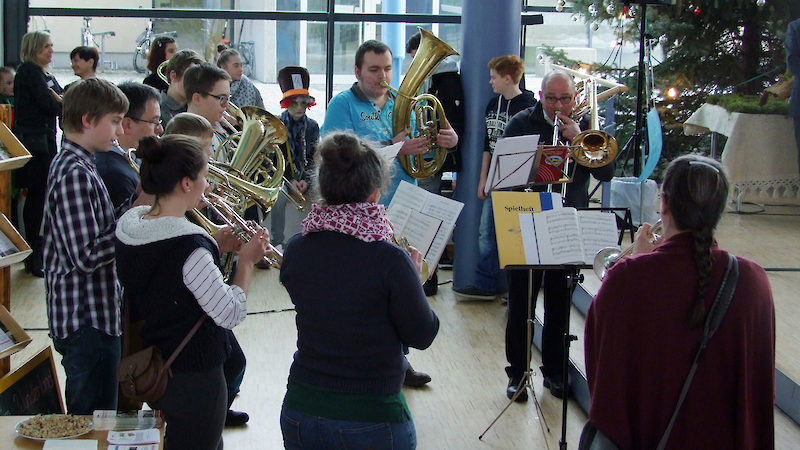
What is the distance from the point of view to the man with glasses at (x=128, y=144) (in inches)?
117

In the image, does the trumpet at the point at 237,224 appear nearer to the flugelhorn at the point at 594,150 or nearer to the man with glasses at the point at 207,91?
the man with glasses at the point at 207,91

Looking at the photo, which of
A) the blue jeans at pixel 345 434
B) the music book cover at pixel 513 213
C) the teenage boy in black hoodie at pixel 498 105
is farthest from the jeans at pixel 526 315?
the blue jeans at pixel 345 434

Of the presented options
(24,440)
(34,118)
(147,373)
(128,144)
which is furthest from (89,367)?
(34,118)

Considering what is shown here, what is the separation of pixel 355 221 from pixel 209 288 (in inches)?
19.9

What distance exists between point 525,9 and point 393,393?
20.6 ft

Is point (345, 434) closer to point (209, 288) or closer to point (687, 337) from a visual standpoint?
point (209, 288)

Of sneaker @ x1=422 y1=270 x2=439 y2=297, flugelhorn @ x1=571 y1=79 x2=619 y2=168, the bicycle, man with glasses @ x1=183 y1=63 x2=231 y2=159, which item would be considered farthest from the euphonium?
the bicycle

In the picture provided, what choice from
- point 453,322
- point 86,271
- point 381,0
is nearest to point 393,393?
point 86,271

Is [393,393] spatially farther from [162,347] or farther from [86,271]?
[86,271]

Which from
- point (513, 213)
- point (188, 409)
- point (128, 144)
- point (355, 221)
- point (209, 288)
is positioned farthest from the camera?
point (513, 213)

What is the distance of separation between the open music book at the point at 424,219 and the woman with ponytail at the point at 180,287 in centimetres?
81

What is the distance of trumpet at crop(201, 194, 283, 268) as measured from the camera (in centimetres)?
284

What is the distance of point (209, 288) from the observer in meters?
2.48

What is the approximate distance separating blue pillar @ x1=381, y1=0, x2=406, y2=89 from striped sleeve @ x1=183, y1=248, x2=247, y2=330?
549 centimetres
